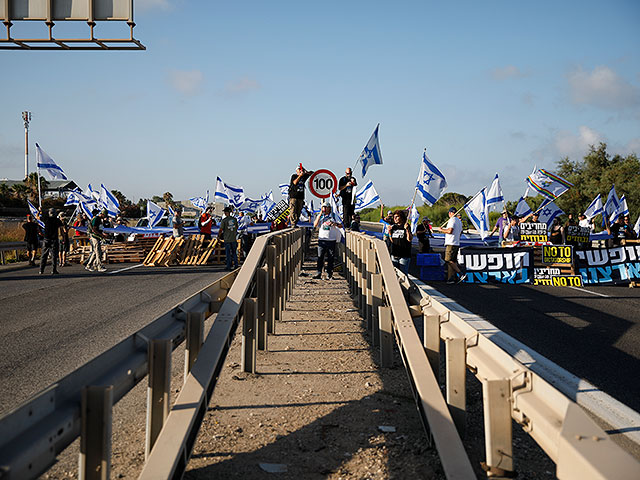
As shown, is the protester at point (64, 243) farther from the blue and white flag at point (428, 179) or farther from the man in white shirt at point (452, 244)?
the man in white shirt at point (452, 244)

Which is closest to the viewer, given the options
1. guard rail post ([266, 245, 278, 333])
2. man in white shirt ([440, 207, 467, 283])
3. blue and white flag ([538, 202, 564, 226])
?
guard rail post ([266, 245, 278, 333])

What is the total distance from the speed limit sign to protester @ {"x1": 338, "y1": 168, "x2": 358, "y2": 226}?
3082 millimetres

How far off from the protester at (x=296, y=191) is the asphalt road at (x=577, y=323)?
4.57 m

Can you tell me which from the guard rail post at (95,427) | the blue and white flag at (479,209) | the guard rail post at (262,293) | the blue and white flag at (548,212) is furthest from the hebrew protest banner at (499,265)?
the guard rail post at (95,427)

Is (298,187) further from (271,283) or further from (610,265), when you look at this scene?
(271,283)

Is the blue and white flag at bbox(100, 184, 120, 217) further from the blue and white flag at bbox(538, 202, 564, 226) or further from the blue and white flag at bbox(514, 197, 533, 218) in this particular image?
the blue and white flag at bbox(538, 202, 564, 226)

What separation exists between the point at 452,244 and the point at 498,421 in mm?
14108

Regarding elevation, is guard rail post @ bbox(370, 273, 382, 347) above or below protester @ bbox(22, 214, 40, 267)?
below

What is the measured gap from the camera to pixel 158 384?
12.4 ft

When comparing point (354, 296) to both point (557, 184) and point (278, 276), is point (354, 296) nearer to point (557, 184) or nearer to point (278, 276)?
point (278, 276)

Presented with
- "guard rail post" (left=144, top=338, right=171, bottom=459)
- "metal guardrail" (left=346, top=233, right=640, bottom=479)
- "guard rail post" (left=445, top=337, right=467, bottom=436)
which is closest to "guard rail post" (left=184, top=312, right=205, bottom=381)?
"guard rail post" (left=144, top=338, right=171, bottom=459)

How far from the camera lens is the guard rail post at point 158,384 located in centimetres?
371

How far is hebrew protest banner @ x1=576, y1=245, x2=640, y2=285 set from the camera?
17125mm

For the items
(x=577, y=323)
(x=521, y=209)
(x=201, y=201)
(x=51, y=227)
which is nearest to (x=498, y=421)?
(x=577, y=323)
